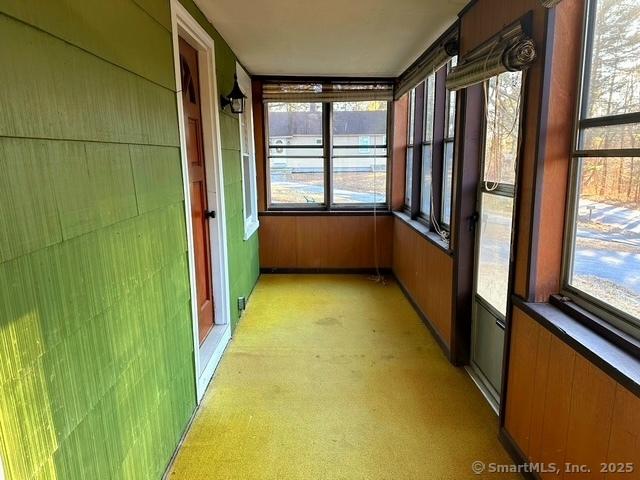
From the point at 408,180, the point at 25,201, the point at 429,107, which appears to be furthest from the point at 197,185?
the point at 408,180

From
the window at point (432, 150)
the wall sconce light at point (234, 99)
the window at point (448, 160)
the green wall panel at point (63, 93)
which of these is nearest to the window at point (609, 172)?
the window at point (432, 150)

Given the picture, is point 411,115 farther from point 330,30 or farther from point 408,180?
point 330,30

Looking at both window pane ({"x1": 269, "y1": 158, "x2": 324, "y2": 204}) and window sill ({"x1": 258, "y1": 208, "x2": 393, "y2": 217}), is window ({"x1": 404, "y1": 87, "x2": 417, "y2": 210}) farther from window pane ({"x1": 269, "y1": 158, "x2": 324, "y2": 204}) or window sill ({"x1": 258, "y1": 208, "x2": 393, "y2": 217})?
window pane ({"x1": 269, "y1": 158, "x2": 324, "y2": 204})

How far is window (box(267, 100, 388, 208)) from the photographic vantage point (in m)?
4.94

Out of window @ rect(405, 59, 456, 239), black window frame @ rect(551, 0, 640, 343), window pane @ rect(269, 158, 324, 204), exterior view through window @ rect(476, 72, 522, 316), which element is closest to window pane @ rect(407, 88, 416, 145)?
window @ rect(405, 59, 456, 239)

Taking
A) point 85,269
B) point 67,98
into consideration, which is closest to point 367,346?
point 85,269

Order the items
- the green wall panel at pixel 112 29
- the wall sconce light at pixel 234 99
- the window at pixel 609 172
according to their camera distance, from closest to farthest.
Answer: the green wall panel at pixel 112 29, the window at pixel 609 172, the wall sconce light at pixel 234 99

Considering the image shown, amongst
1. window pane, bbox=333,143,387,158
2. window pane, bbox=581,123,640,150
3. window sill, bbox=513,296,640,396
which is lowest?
window sill, bbox=513,296,640,396

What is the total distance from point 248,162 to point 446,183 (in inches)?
83.7

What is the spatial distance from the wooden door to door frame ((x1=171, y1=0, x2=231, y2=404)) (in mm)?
33

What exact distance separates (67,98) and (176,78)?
3.20ft

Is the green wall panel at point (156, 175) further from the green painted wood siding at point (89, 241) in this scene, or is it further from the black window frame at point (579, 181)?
the black window frame at point (579, 181)

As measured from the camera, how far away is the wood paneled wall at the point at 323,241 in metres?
5.11

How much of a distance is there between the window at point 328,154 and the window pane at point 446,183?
1.62 meters
